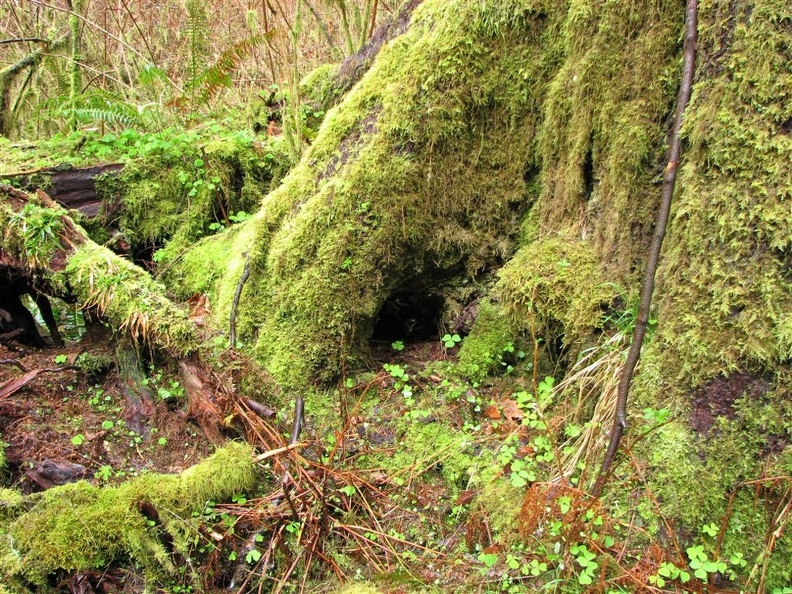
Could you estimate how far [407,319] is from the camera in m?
4.43

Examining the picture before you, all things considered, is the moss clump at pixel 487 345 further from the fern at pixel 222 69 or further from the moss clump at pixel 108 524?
the fern at pixel 222 69

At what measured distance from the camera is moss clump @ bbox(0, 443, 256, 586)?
2.79 m

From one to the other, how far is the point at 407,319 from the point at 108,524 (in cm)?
239

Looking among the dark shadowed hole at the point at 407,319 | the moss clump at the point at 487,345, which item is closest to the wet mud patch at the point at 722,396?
the moss clump at the point at 487,345

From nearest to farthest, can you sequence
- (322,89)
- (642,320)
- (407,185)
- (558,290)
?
(642,320), (558,290), (407,185), (322,89)

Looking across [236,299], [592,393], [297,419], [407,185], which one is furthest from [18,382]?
[592,393]

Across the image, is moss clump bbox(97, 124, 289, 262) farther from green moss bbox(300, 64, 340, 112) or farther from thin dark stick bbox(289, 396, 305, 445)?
thin dark stick bbox(289, 396, 305, 445)

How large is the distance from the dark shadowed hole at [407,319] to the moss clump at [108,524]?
167 centimetres

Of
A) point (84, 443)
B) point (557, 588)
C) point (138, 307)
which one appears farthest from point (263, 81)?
point (557, 588)

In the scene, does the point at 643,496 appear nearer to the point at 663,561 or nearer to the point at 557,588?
the point at 663,561

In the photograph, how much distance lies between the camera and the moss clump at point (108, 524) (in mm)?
2793

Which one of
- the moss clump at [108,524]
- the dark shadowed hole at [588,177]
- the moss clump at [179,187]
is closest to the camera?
the moss clump at [108,524]

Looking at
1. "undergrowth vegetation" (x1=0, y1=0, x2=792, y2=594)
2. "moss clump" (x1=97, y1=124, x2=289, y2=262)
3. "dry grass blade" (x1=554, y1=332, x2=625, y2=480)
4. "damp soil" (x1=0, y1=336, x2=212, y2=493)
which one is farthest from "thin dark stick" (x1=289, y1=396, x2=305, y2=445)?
"moss clump" (x1=97, y1=124, x2=289, y2=262)

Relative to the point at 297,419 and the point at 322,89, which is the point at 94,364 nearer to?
the point at 297,419
